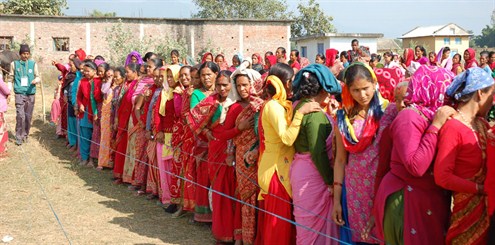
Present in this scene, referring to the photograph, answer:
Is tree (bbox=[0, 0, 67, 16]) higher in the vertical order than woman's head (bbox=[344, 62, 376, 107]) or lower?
higher

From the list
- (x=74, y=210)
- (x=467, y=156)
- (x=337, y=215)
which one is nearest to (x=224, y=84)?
(x=337, y=215)

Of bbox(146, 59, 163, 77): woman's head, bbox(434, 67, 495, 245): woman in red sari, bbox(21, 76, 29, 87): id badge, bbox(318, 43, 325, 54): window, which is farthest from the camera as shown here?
bbox(318, 43, 325, 54): window

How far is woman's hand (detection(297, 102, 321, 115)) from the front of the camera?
4.29 m

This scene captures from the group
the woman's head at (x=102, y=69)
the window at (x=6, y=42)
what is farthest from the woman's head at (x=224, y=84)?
the window at (x=6, y=42)

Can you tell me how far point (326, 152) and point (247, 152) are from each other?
1173 mm

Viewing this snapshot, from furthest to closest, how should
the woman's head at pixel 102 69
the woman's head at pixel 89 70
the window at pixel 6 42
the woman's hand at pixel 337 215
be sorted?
the window at pixel 6 42
the woman's head at pixel 89 70
the woman's head at pixel 102 69
the woman's hand at pixel 337 215

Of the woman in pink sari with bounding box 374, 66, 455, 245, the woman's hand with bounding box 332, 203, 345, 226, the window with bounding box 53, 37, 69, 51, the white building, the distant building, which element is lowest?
the woman's hand with bounding box 332, 203, 345, 226

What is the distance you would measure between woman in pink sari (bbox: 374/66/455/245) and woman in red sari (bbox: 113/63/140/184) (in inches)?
225

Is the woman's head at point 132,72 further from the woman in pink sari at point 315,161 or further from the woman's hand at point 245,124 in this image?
the woman in pink sari at point 315,161

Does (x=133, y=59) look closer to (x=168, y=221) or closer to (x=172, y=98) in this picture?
(x=172, y=98)

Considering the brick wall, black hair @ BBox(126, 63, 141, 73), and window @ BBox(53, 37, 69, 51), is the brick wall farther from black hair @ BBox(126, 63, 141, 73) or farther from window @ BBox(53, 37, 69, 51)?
black hair @ BBox(126, 63, 141, 73)

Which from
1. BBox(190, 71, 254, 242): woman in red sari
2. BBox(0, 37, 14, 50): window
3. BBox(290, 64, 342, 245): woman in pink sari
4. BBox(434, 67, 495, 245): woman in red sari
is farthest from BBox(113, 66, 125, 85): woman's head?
BBox(0, 37, 14, 50): window

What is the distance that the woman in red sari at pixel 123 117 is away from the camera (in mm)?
8766

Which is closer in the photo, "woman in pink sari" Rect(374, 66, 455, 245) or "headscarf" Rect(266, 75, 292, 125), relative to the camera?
"woman in pink sari" Rect(374, 66, 455, 245)
